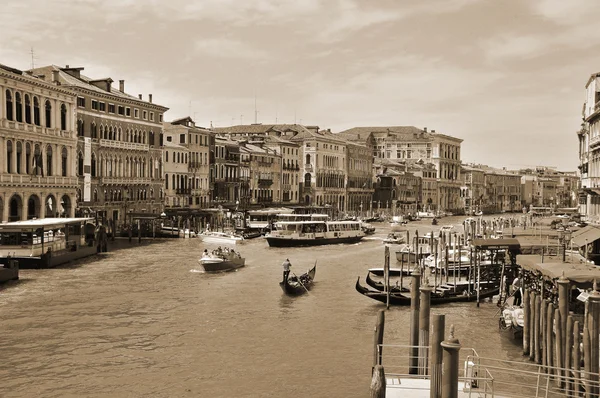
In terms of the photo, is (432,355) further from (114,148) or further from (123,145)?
(123,145)

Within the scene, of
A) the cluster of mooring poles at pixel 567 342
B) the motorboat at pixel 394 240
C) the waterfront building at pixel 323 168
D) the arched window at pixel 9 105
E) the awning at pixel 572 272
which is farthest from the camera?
the waterfront building at pixel 323 168

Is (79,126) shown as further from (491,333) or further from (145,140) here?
(491,333)

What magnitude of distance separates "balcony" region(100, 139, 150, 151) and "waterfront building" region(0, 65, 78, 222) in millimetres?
4132

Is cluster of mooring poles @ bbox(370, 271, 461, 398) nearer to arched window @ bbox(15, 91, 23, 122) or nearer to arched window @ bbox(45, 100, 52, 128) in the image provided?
arched window @ bbox(15, 91, 23, 122)

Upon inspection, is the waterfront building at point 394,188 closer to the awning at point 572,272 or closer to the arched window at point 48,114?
the arched window at point 48,114

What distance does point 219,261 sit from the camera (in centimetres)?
2692

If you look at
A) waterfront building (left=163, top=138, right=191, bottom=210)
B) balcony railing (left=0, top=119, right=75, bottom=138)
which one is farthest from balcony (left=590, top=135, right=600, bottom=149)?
waterfront building (left=163, top=138, right=191, bottom=210)

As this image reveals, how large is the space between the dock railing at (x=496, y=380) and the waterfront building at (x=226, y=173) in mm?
42787

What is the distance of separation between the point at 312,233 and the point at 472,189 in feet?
243

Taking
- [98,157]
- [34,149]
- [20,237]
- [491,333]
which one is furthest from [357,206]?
[491,333]

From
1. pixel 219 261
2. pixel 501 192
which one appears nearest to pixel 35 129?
pixel 219 261

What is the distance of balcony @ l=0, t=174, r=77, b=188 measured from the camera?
32188 mm

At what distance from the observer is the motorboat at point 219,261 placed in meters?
26.8

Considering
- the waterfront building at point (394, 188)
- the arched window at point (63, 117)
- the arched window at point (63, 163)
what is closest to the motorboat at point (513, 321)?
the arched window at point (63, 163)
